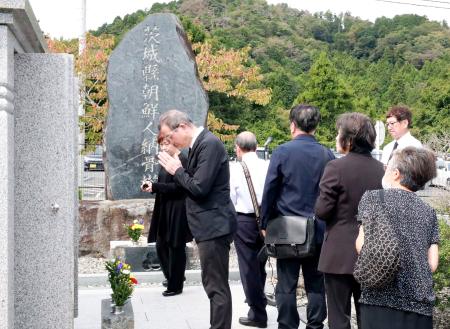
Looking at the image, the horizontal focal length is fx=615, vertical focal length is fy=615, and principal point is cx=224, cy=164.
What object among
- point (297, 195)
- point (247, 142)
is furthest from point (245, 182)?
point (297, 195)

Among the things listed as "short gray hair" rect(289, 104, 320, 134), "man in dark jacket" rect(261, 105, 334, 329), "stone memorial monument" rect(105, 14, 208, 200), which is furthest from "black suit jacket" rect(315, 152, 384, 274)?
"stone memorial monument" rect(105, 14, 208, 200)

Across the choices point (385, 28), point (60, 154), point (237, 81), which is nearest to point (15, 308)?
point (60, 154)

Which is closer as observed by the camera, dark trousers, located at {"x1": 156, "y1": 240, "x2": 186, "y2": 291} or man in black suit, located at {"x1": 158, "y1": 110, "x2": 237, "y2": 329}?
man in black suit, located at {"x1": 158, "y1": 110, "x2": 237, "y2": 329}

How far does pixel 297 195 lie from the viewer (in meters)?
4.50

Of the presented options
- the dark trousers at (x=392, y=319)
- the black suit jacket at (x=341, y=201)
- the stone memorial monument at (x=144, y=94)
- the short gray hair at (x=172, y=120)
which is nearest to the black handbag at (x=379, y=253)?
the dark trousers at (x=392, y=319)

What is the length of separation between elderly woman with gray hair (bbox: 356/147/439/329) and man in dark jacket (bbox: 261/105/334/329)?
4.53ft

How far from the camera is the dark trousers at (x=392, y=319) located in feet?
9.75

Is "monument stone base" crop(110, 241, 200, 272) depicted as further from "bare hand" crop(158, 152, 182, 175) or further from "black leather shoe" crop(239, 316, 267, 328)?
"bare hand" crop(158, 152, 182, 175)

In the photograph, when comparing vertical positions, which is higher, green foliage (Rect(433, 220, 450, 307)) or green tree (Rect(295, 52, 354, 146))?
green tree (Rect(295, 52, 354, 146))

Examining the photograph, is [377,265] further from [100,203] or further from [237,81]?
[237,81]

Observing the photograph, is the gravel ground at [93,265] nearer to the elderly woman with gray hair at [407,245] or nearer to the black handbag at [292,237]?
the black handbag at [292,237]

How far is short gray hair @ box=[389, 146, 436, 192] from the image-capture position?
3.04 meters

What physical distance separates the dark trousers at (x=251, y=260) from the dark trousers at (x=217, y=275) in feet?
3.12

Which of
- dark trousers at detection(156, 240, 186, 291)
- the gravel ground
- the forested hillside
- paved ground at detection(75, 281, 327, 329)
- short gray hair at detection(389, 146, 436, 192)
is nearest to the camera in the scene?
short gray hair at detection(389, 146, 436, 192)
